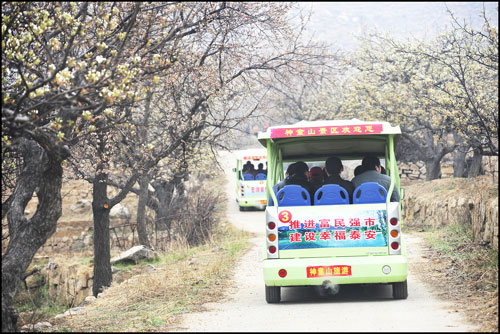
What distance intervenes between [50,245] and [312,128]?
21590 millimetres

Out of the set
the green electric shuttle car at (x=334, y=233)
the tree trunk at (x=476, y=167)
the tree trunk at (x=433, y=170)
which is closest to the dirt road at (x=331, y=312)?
the green electric shuttle car at (x=334, y=233)

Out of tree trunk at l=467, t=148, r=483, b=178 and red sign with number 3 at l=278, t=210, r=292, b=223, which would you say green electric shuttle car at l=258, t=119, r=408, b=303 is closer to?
red sign with number 3 at l=278, t=210, r=292, b=223

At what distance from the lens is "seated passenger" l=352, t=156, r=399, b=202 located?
10602 millimetres

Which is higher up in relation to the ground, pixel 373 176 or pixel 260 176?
pixel 260 176

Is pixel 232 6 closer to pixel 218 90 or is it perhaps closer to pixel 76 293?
pixel 218 90

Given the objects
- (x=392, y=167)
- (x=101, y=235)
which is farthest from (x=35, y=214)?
(x=101, y=235)

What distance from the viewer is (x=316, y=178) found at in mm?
11117

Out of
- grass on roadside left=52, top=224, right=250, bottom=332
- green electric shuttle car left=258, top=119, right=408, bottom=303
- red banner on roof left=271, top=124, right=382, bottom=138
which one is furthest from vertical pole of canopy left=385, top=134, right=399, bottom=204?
grass on roadside left=52, top=224, right=250, bottom=332

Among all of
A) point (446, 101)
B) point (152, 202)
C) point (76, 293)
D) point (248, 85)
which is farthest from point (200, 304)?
point (152, 202)

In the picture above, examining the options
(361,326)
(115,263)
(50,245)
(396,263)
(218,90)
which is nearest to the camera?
(361,326)

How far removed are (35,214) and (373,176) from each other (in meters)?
4.96

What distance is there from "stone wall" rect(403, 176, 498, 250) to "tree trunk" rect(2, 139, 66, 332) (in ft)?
24.0

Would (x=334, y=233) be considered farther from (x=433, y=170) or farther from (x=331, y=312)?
(x=433, y=170)

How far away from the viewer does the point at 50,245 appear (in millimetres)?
29281
